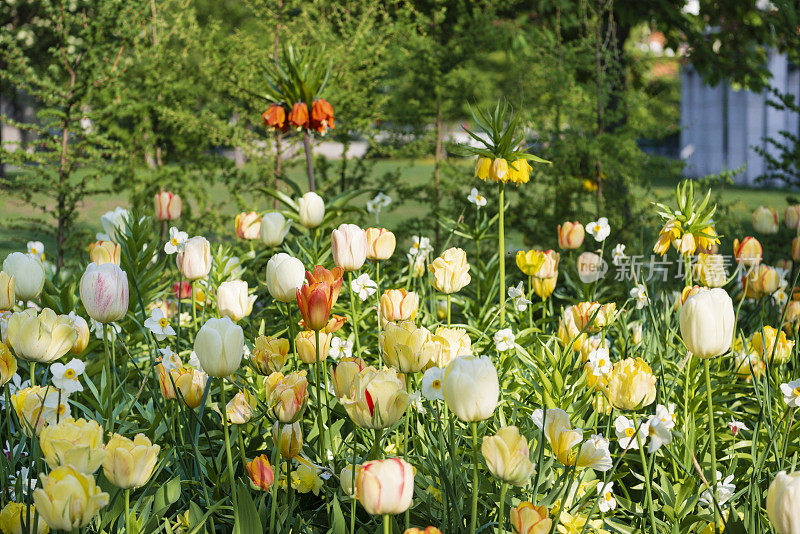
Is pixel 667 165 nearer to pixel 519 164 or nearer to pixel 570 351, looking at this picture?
pixel 519 164

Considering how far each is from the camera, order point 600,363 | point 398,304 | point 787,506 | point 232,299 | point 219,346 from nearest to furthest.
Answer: point 787,506 < point 219,346 < point 600,363 < point 398,304 < point 232,299

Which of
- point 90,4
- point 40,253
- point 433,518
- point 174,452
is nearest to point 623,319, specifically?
point 433,518

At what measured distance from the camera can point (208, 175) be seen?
5.65m

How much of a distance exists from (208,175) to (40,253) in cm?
275

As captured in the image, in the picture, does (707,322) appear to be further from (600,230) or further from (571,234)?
(571,234)

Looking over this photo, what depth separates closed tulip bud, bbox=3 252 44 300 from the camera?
1.75m

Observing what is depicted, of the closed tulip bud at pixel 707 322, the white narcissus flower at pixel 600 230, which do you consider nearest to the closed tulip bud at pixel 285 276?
the closed tulip bud at pixel 707 322

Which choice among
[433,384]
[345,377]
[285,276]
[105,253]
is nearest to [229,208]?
[105,253]

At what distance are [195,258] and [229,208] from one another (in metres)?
6.03

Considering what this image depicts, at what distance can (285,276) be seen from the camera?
160cm

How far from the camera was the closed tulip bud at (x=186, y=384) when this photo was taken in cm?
150

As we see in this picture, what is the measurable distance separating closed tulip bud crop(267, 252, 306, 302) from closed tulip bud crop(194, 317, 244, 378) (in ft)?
1.00

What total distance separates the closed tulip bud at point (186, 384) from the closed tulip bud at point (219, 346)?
0.23 metres

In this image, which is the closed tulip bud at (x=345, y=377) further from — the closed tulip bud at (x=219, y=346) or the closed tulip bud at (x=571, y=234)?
the closed tulip bud at (x=571, y=234)
